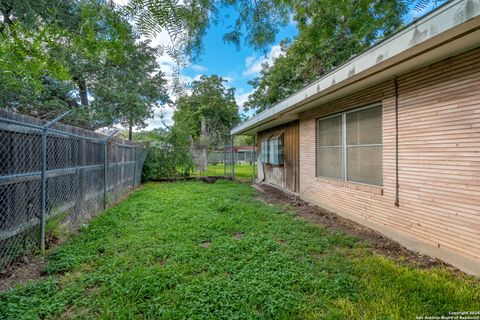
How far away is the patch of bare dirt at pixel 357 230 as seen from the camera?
3.03 m

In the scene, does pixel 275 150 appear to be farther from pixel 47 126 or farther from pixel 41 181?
pixel 41 181

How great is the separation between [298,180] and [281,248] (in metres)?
4.30

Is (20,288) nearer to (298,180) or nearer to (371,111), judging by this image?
(371,111)

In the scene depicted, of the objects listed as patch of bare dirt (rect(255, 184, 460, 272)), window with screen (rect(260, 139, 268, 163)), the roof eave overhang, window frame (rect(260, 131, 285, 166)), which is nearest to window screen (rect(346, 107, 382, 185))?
the roof eave overhang

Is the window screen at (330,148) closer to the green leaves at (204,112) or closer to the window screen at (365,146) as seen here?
the window screen at (365,146)

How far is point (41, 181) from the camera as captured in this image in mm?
3158

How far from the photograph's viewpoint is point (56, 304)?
2057 millimetres

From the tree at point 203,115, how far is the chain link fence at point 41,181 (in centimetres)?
181

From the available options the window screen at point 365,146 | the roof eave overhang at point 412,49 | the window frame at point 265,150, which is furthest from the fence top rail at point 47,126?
the window frame at point 265,150

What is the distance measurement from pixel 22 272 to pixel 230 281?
227 centimetres

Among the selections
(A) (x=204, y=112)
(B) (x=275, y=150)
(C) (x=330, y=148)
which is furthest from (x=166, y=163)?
(C) (x=330, y=148)

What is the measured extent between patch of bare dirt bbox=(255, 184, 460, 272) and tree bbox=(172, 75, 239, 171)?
9.80 ft

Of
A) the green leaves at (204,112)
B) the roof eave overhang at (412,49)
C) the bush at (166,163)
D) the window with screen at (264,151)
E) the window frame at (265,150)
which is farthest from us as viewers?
the bush at (166,163)

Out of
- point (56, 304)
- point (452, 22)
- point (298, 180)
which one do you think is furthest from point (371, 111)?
point (56, 304)
